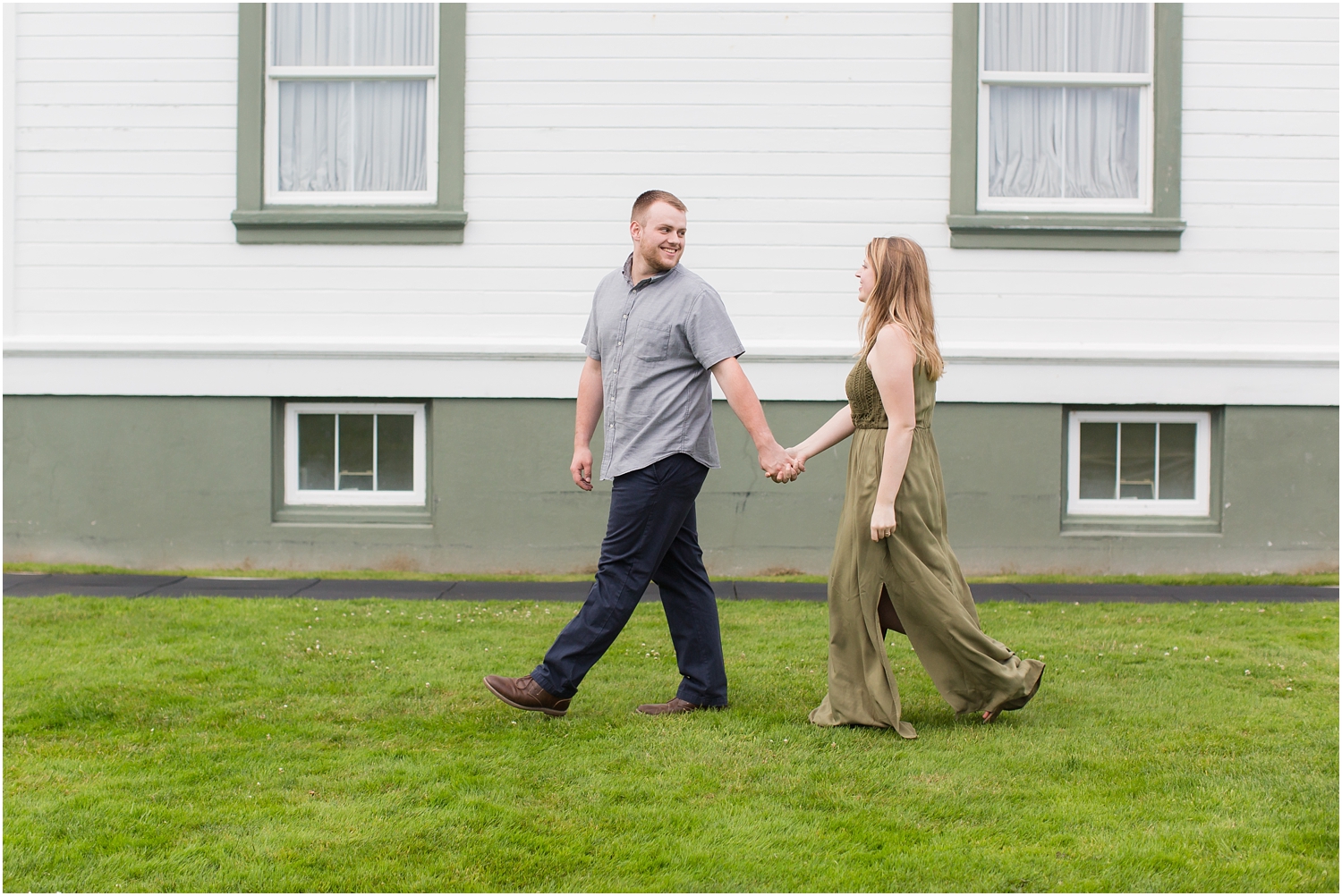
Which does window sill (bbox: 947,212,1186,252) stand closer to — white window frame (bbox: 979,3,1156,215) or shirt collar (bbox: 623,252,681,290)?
white window frame (bbox: 979,3,1156,215)

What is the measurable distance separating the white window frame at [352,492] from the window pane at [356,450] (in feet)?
0.15

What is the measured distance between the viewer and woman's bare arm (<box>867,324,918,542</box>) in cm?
429

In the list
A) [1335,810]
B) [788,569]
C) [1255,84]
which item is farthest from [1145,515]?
[1335,810]

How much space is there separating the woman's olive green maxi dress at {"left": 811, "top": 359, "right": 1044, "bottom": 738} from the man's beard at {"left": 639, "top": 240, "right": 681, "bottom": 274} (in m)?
0.83

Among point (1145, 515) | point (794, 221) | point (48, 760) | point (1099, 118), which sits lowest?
point (48, 760)

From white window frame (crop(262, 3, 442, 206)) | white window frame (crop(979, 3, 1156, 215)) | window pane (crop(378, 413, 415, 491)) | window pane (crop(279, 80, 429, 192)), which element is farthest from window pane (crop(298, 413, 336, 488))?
white window frame (crop(979, 3, 1156, 215))

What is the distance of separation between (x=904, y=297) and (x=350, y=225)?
193 inches

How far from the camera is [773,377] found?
8102 millimetres

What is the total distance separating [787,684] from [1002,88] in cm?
510

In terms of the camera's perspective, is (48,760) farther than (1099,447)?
No

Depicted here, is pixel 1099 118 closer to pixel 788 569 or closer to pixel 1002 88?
pixel 1002 88

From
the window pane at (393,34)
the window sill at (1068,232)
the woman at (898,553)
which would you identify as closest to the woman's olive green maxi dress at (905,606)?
the woman at (898,553)

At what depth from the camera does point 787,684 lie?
504 centimetres

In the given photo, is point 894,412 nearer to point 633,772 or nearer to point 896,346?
point 896,346
